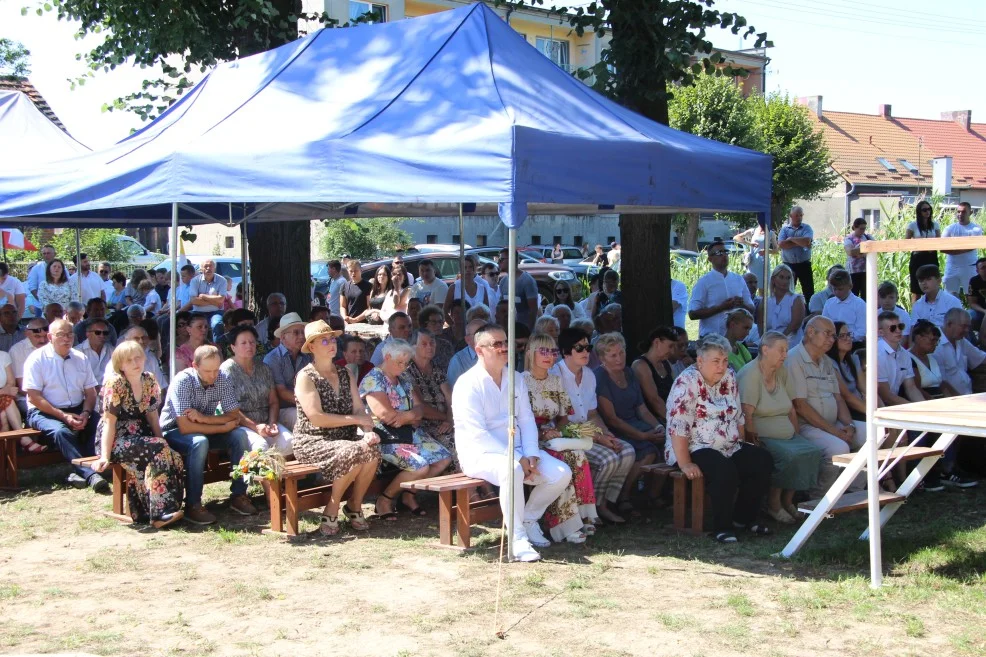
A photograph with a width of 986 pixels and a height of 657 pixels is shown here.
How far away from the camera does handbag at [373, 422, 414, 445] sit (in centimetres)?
681

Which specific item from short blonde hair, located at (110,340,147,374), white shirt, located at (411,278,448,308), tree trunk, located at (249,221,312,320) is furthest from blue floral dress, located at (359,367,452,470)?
white shirt, located at (411,278,448,308)

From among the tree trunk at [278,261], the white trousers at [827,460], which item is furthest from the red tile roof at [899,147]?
the white trousers at [827,460]

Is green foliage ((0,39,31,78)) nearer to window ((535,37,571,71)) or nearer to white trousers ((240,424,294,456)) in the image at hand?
window ((535,37,571,71))

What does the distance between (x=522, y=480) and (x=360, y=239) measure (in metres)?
22.7

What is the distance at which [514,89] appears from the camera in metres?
6.52

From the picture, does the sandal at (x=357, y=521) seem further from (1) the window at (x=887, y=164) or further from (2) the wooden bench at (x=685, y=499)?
(1) the window at (x=887, y=164)

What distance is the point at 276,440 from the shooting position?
703 centimetres

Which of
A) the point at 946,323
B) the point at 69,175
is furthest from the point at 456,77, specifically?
the point at 946,323

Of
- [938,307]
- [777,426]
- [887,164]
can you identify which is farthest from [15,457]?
[887,164]

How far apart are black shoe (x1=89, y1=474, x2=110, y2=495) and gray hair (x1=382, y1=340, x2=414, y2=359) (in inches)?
95.2

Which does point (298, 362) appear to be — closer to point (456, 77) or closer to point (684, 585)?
point (456, 77)

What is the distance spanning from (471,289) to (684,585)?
23.5 feet

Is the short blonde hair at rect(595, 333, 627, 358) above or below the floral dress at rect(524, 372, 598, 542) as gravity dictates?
above

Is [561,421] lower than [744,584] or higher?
higher
